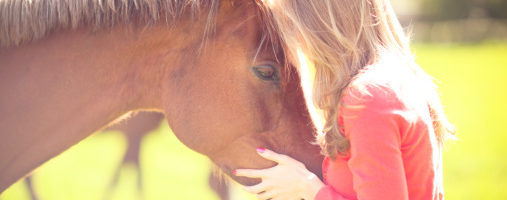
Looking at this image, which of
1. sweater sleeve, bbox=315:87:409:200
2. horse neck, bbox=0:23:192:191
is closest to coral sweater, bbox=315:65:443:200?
sweater sleeve, bbox=315:87:409:200

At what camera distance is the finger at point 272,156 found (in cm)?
233

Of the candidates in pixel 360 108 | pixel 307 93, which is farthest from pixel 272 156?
pixel 360 108

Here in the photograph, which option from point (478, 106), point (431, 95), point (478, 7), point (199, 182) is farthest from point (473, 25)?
point (431, 95)

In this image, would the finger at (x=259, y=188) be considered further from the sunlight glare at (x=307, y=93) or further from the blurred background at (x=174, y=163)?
the blurred background at (x=174, y=163)

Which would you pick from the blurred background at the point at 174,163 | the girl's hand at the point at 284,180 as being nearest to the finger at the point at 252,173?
the girl's hand at the point at 284,180

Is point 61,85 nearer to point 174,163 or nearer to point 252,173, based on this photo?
point 252,173

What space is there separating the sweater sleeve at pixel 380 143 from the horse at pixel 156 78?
457mm

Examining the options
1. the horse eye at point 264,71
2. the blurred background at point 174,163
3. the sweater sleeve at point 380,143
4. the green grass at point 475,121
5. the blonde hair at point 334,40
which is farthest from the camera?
the green grass at point 475,121

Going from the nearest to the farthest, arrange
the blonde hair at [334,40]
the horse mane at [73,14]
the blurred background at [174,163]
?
1. the blonde hair at [334,40]
2. the horse mane at [73,14]
3. the blurred background at [174,163]

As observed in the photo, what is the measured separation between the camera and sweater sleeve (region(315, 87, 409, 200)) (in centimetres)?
192

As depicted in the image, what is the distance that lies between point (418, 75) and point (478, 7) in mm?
34412

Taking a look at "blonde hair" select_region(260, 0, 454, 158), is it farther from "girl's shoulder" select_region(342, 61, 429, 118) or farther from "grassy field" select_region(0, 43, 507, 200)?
"grassy field" select_region(0, 43, 507, 200)

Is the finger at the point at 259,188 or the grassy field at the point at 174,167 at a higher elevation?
the finger at the point at 259,188

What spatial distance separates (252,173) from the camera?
7.84 feet
